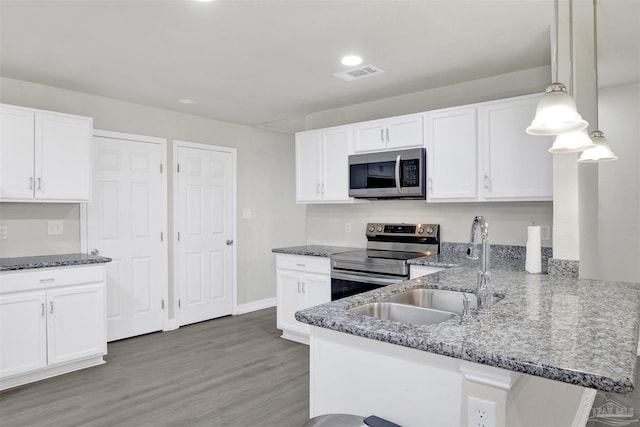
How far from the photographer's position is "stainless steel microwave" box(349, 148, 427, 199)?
3525 mm

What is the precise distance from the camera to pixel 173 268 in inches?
182

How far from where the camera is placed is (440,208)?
3748 millimetres

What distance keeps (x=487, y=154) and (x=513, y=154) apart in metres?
0.19

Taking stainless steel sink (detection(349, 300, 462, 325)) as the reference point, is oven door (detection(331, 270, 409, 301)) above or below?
below

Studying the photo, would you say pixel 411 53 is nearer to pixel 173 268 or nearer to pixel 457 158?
pixel 457 158

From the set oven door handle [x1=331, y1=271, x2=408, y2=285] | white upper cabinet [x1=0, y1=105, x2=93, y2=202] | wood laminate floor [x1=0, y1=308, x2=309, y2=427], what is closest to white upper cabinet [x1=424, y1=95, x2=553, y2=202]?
oven door handle [x1=331, y1=271, x2=408, y2=285]

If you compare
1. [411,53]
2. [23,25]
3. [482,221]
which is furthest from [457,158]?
[23,25]

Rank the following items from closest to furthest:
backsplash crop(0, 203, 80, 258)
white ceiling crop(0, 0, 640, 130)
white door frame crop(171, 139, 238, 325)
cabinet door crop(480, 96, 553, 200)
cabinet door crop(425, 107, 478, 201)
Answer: white ceiling crop(0, 0, 640, 130), cabinet door crop(480, 96, 553, 200), cabinet door crop(425, 107, 478, 201), backsplash crop(0, 203, 80, 258), white door frame crop(171, 139, 238, 325)

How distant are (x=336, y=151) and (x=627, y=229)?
278 centimetres

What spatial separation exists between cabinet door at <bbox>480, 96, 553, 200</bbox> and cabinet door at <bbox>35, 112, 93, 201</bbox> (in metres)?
3.30

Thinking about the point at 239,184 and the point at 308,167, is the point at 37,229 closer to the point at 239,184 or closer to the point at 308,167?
the point at 239,184

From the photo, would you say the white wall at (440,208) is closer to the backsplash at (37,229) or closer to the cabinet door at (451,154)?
the cabinet door at (451,154)

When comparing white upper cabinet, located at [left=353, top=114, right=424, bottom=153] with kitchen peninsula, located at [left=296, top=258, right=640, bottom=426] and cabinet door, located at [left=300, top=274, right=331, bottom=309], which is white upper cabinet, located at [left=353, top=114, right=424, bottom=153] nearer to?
cabinet door, located at [left=300, top=274, right=331, bottom=309]

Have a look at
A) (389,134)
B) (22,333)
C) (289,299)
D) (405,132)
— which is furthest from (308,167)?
(22,333)
